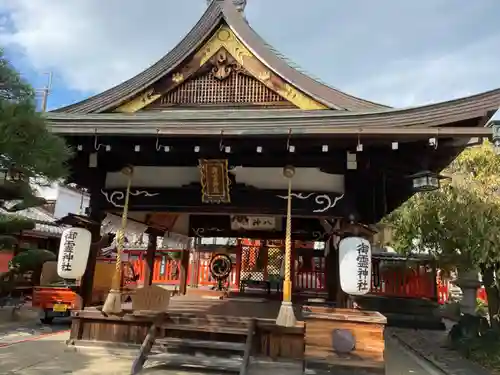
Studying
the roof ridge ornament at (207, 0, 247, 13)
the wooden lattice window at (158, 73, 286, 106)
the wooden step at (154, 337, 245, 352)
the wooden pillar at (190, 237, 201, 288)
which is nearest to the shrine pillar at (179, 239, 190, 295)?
the wooden pillar at (190, 237, 201, 288)

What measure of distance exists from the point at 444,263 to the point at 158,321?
23.9ft

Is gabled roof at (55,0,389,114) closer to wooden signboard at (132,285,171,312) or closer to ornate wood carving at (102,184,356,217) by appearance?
ornate wood carving at (102,184,356,217)

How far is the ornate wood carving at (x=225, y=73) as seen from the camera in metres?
7.71

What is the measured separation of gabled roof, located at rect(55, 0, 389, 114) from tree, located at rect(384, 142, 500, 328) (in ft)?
10.4

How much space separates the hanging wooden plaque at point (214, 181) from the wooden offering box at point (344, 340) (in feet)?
7.78

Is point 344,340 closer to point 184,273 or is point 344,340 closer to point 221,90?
point 221,90

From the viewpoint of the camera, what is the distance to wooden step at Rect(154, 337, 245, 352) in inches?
248

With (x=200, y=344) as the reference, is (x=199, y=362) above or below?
below

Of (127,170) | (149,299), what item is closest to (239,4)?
(127,170)

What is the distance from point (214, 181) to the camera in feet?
22.6

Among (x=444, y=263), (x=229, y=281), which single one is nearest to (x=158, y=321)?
(x=444, y=263)

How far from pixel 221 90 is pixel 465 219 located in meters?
5.48

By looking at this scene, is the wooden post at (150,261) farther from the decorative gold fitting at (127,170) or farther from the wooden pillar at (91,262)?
the decorative gold fitting at (127,170)

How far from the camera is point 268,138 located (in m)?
6.05
